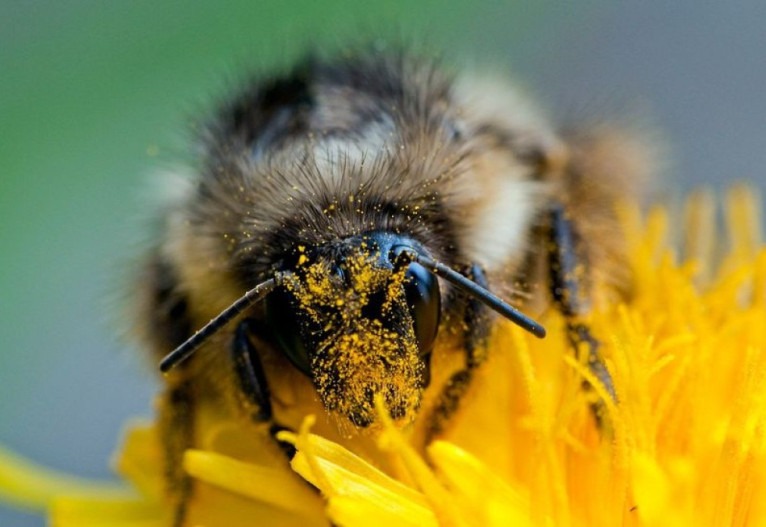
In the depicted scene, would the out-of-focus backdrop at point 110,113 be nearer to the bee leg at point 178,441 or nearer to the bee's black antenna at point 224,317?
the bee leg at point 178,441

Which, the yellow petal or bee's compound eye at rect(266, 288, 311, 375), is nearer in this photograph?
bee's compound eye at rect(266, 288, 311, 375)

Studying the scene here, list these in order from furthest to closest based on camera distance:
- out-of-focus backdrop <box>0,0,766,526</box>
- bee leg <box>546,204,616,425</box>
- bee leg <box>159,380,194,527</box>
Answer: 1. out-of-focus backdrop <box>0,0,766,526</box>
2. bee leg <box>159,380,194,527</box>
3. bee leg <box>546,204,616,425</box>

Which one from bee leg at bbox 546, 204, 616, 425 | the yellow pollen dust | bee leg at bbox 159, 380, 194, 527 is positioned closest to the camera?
the yellow pollen dust

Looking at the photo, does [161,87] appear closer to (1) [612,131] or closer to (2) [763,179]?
(2) [763,179]

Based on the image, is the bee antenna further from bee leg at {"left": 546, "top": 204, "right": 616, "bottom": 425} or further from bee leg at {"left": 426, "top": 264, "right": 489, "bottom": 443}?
bee leg at {"left": 546, "top": 204, "right": 616, "bottom": 425}

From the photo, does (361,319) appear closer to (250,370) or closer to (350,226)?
(350,226)

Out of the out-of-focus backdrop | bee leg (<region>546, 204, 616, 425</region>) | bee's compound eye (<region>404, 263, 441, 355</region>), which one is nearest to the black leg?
bee's compound eye (<region>404, 263, 441, 355</region>)

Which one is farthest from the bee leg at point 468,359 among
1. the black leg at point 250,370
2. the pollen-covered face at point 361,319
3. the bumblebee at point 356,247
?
the black leg at point 250,370
